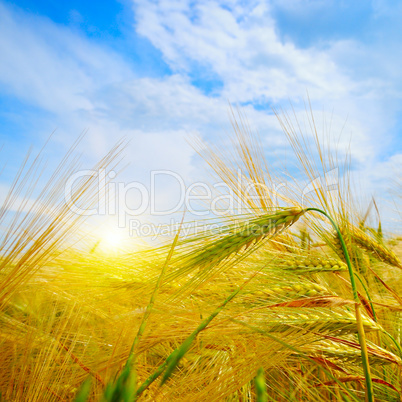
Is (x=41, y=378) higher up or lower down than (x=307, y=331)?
lower down

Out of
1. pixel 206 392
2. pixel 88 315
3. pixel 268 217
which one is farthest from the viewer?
pixel 88 315

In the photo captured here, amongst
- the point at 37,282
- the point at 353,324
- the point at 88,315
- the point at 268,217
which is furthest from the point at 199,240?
the point at 37,282

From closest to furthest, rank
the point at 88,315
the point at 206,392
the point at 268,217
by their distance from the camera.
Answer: the point at 206,392 < the point at 268,217 < the point at 88,315

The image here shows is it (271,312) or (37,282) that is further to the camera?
(37,282)

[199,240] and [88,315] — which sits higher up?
[199,240]

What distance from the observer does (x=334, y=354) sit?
87 cm

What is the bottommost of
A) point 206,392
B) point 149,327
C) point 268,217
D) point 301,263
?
point 206,392

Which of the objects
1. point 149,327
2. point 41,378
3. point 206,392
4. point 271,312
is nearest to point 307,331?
point 271,312

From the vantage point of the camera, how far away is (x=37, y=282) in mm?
1232

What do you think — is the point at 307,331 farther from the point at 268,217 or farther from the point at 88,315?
the point at 88,315

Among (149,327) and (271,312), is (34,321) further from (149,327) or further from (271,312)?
(271,312)

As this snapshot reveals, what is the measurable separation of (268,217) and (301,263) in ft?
1.14

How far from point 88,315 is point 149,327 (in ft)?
1.33

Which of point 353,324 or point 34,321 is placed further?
point 34,321
